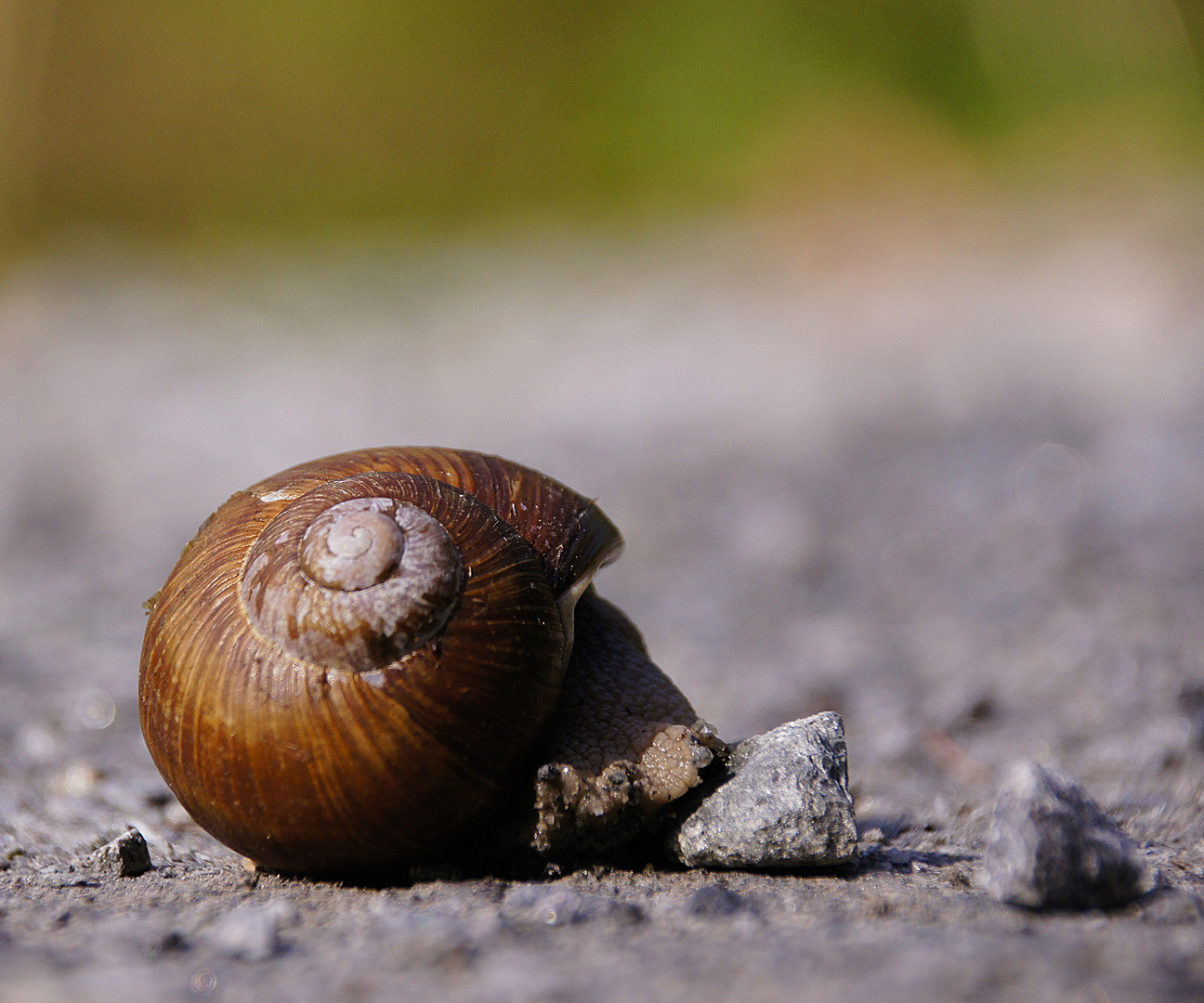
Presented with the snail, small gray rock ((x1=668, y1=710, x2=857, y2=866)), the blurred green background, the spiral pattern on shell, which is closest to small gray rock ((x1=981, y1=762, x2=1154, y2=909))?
small gray rock ((x1=668, y1=710, x2=857, y2=866))

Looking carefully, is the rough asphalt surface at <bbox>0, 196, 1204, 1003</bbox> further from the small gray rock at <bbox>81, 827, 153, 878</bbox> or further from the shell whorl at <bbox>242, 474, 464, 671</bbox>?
the shell whorl at <bbox>242, 474, 464, 671</bbox>

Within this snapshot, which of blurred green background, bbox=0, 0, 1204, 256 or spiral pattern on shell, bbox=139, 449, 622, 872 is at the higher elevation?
blurred green background, bbox=0, 0, 1204, 256

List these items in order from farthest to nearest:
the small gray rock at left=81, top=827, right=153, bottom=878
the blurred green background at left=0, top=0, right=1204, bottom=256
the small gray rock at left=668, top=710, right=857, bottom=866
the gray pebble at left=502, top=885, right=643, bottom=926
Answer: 1. the blurred green background at left=0, top=0, right=1204, bottom=256
2. the small gray rock at left=81, top=827, right=153, bottom=878
3. the small gray rock at left=668, top=710, right=857, bottom=866
4. the gray pebble at left=502, top=885, right=643, bottom=926

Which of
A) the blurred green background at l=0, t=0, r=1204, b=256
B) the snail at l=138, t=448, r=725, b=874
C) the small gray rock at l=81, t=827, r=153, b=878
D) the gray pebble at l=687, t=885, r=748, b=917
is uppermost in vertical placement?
the blurred green background at l=0, t=0, r=1204, b=256

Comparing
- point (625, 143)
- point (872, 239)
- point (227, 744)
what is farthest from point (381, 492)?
point (625, 143)

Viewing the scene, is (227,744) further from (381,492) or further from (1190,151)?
(1190,151)

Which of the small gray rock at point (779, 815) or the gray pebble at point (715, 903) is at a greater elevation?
the small gray rock at point (779, 815)

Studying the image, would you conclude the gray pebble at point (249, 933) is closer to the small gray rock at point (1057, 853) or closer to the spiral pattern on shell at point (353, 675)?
the spiral pattern on shell at point (353, 675)

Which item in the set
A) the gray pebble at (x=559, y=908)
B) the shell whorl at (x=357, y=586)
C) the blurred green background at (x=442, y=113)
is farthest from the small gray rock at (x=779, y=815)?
the blurred green background at (x=442, y=113)
